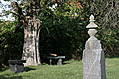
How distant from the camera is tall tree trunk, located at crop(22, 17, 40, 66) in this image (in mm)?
15031

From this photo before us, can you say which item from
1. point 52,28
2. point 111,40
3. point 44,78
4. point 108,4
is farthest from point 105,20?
point 44,78

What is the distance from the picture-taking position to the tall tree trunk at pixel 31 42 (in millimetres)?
15031

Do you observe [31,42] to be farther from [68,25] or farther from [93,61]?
[93,61]

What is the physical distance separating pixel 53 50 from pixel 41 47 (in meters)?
1.32

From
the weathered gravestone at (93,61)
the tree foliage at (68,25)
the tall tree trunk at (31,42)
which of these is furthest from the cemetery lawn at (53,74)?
the tree foliage at (68,25)

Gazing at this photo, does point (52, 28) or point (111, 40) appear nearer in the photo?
point (52, 28)

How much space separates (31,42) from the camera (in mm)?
15227

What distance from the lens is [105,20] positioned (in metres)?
18.5

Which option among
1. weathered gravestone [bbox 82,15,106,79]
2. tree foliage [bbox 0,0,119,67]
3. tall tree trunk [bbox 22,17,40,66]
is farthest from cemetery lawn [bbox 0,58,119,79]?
tree foliage [bbox 0,0,119,67]

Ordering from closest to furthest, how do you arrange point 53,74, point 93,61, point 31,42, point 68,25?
point 93,61
point 53,74
point 31,42
point 68,25

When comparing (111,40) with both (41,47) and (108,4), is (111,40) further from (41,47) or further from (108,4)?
(41,47)

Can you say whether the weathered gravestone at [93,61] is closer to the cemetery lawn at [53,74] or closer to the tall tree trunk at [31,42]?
the cemetery lawn at [53,74]

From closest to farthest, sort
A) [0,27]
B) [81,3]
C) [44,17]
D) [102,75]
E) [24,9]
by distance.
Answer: [102,75] < [0,27] < [24,9] < [44,17] < [81,3]

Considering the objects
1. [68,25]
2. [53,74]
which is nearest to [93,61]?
[53,74]
